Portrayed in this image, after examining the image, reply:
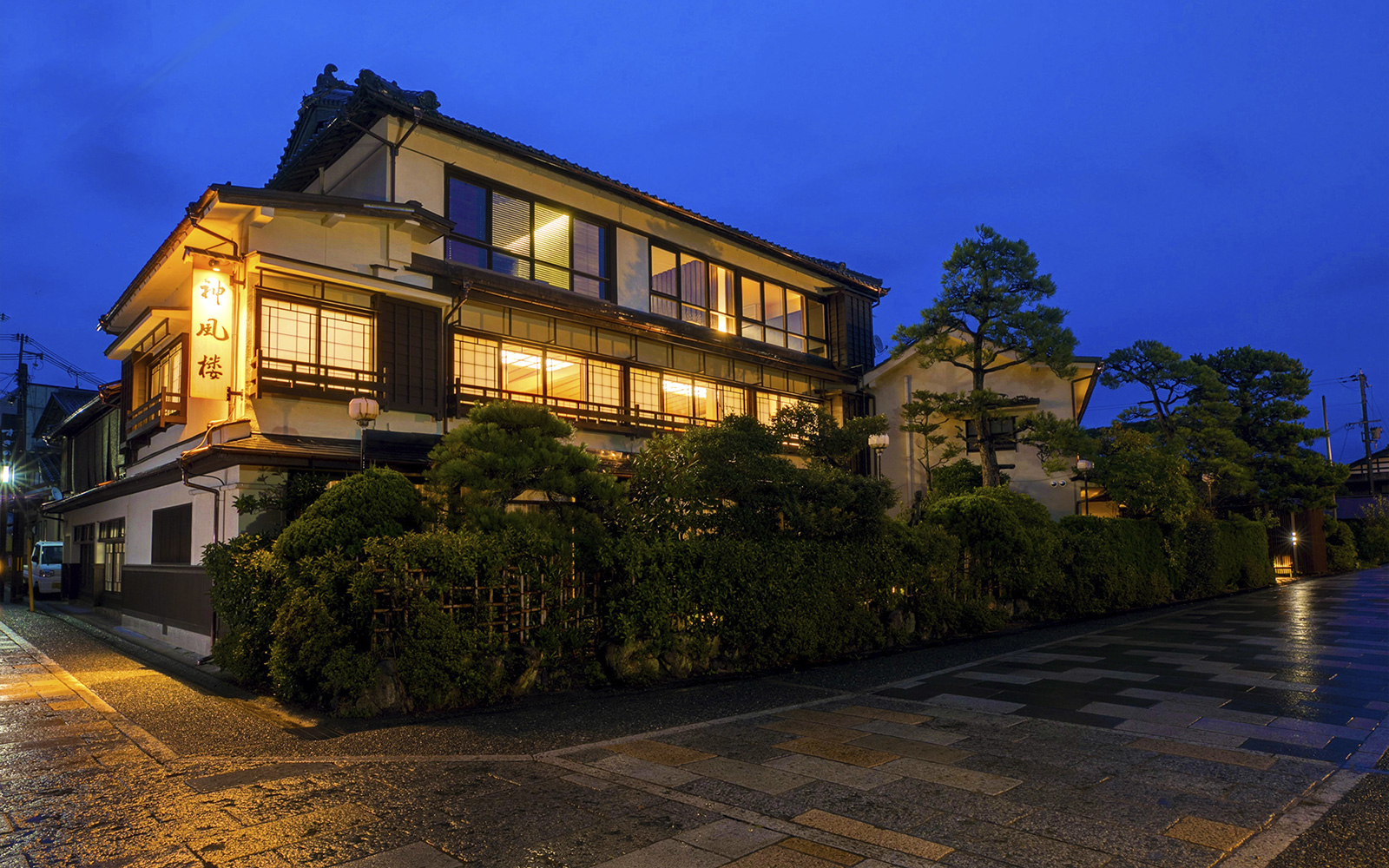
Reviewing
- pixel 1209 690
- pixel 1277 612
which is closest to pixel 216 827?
pixel 1209 690

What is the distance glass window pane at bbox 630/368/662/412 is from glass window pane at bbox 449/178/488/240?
16.2 feet

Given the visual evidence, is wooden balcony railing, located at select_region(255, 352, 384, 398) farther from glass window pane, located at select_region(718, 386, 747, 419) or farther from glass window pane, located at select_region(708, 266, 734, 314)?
glass window pane, located at select_region(708, 266, 734, 314)

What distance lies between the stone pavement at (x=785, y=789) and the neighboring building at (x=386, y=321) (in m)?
5.45

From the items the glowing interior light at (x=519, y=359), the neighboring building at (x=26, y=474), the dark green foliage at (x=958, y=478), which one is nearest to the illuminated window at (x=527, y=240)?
the glowing interior light at (x=519, y=359)

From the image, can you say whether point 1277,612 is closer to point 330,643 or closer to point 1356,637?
point 1356,637

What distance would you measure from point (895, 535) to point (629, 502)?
494cm

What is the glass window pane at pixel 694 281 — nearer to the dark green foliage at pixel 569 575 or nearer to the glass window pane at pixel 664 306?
the glass window pane at pixel 664 306

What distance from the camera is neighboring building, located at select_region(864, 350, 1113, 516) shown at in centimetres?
2619

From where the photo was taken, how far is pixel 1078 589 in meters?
17.8

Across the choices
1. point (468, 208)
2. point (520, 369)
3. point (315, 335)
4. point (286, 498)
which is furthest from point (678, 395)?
point (286, 498)

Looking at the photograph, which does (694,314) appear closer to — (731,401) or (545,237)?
(731,401)

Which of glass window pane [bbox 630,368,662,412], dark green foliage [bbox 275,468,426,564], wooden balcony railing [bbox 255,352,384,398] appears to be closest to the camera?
dark green foliage [bbox 275,468,426,564]

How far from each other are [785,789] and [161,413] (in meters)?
14.4

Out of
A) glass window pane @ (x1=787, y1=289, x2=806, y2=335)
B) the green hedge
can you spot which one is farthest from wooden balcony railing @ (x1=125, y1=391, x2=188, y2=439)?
glass window pane @ (x1=787, y1=289, x2=806, y2=335)
